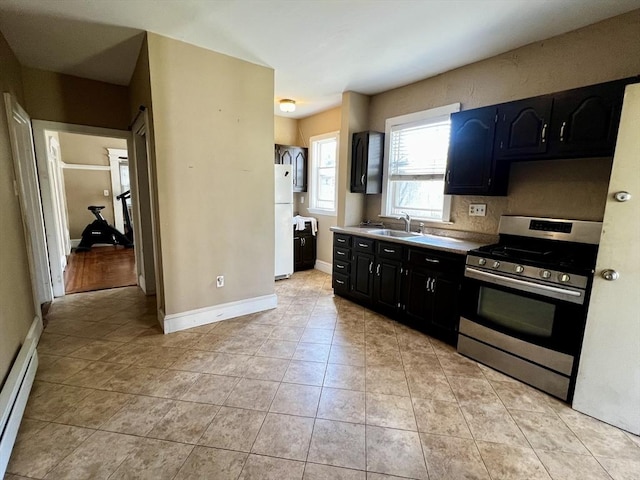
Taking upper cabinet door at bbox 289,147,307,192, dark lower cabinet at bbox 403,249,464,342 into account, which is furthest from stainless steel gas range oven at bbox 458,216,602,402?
upper cabinet door at bbox 289,147,307,192

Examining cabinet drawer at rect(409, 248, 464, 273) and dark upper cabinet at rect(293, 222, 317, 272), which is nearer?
cabinet drawer at rect(409, 248, 464, 273)

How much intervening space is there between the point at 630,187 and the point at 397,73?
2.44m

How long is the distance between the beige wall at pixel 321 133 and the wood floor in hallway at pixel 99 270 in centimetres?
292

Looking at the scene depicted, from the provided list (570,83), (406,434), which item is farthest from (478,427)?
(570,83)

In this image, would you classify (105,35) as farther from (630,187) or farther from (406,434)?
(630,187)

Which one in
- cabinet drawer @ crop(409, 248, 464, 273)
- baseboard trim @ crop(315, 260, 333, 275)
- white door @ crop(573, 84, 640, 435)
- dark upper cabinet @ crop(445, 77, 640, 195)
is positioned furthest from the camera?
baseboard trim @ crop(315, 260, 333, 275)

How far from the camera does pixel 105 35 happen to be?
2.58 metres

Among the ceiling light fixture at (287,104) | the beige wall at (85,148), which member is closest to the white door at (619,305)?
the ceiling light fixture at (287,104)

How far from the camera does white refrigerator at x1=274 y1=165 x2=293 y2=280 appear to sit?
4504 millimetres

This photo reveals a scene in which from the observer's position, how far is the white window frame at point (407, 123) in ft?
11.0

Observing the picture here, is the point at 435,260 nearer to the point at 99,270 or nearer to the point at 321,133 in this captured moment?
the point at 321,133

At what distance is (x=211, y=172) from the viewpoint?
2973 mm

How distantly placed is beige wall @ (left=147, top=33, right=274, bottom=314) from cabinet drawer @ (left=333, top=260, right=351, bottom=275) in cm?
92

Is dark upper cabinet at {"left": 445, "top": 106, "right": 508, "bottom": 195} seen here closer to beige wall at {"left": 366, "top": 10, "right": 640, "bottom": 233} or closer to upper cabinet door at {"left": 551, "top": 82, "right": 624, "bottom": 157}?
beige wall at {"left": 366, "top": 10, "right": 640, "bottom": 233}
